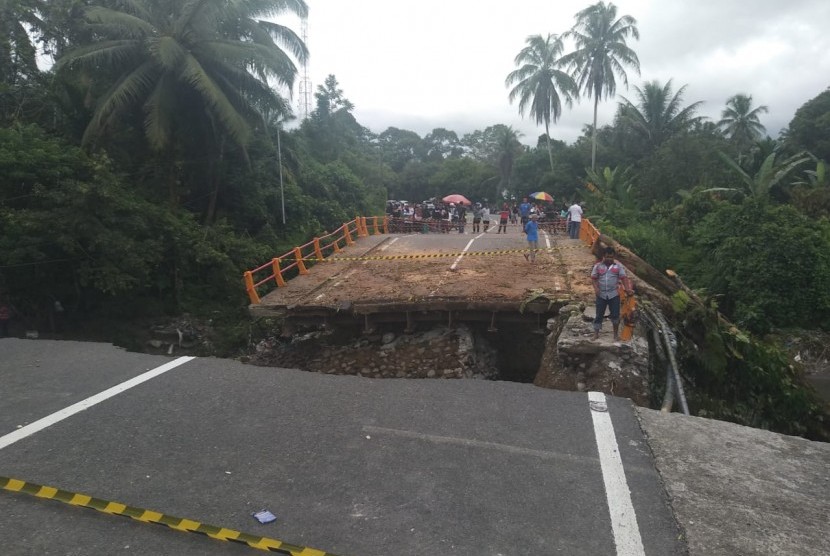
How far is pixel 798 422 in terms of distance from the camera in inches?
337

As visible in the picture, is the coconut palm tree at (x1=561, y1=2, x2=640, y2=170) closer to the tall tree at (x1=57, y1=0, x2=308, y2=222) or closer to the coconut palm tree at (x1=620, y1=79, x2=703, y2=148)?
the coconut palm tree at (x1=620, y1=79, x2=703, y2=148)

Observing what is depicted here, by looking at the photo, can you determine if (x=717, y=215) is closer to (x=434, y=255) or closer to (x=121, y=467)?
(x=434, y=255)

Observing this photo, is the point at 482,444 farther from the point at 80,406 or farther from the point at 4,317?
the point at 4,317

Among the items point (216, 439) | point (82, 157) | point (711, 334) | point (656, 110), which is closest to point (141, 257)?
point (82, 157)

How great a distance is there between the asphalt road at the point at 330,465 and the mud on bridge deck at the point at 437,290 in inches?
164

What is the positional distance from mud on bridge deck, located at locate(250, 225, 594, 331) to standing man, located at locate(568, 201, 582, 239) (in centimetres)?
309

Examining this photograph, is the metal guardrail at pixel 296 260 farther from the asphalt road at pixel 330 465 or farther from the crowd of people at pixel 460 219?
the asphalt road at pixel 330 465

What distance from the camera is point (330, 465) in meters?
4.77

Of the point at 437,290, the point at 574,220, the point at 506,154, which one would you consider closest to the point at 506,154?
the point at 506,154

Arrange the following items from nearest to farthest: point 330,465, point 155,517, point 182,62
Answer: point 155,517
point 330,465
point 182,62

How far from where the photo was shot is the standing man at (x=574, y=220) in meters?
18.7

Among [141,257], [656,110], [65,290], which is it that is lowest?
[65,290]

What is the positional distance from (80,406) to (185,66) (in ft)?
42.6

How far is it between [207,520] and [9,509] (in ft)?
5.04
